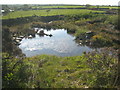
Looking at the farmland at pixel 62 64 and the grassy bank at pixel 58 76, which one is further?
the farmland at pixel 62 64

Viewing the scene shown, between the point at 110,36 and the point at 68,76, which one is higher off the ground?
the point at 110,36

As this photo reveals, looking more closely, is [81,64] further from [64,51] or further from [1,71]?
[1,71]

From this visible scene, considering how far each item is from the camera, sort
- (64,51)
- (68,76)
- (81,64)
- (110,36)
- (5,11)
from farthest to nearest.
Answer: (5,11), (110,36), (64,51), (81,64), (68,76)

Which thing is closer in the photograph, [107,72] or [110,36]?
[107,72]

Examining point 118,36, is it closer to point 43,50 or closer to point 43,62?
point 43,50

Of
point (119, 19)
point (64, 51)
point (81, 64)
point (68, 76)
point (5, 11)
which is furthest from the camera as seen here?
point (5, 11)

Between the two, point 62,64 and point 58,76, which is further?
point 62,64

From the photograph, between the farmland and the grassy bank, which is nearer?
the grassy bank

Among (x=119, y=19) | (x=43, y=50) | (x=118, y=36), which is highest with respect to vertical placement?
(x=119, y=19)

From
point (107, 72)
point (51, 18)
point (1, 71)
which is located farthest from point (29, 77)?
point (51, 18)
